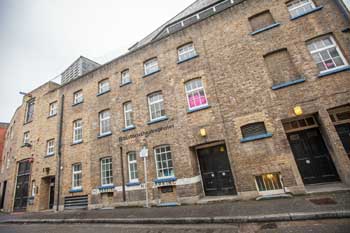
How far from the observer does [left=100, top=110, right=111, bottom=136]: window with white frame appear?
12.6 m

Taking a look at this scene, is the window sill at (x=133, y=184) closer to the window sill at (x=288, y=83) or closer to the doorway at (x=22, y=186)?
the window sill at (x=288, y=83)

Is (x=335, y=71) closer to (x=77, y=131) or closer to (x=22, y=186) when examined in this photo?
(x=77, y=131)

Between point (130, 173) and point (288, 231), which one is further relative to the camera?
point (130, 173)

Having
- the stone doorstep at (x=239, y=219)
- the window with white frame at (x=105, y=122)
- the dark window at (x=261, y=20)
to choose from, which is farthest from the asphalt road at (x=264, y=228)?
the dark window at (x=261, y=20)

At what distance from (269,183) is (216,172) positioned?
8.47 ft

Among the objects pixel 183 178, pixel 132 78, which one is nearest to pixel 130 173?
pixel 183 178

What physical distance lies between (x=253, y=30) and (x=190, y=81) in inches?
182

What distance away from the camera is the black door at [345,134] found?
7.18 metres

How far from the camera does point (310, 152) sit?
8.11 meters

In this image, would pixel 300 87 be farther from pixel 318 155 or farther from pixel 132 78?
pixel 132 78

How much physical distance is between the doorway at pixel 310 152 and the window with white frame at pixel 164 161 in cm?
647

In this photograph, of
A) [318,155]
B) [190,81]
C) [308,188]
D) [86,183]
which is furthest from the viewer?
[86,183]

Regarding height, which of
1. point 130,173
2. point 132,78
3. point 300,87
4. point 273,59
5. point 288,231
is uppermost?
point 132,78

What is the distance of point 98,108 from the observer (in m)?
13.1
